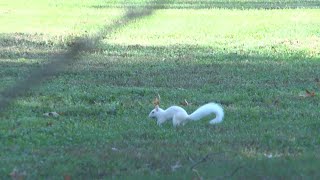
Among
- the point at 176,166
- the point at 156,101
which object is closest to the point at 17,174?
the point at 176,166

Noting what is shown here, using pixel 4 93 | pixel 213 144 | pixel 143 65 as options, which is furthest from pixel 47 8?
pixel 4 93

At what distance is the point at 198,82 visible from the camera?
12945 mm

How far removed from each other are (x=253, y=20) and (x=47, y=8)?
830 centimetres

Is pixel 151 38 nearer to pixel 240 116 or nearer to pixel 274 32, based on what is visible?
pixel 274 32

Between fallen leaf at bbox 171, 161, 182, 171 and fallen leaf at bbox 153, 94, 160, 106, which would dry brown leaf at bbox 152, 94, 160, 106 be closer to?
fallen leaf at bbox 153, 94, 160, 106

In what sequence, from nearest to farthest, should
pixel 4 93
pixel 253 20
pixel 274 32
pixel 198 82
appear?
pixel 4 93
pixel 198 82
pixel 274 32
pixel 253 20

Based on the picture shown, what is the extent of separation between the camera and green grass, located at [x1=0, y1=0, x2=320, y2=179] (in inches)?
251

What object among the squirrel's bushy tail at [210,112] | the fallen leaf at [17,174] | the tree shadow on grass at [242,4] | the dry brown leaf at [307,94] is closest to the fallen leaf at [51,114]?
the squirrel's bushy tail at [210,112]

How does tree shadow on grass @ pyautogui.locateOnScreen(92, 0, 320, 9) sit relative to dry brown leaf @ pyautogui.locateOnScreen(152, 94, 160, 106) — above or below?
below

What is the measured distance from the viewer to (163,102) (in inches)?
432

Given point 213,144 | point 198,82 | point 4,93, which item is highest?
point 4,93

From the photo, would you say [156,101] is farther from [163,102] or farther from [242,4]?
[242,4]

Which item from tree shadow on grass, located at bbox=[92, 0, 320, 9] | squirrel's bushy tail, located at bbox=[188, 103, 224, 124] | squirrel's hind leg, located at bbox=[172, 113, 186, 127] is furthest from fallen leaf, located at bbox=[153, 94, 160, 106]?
tree shadow on grass, located at bbox=[92, 0, 320, 9]

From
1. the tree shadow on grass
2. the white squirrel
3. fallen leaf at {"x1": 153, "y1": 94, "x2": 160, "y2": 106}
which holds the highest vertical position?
the white squirrel
